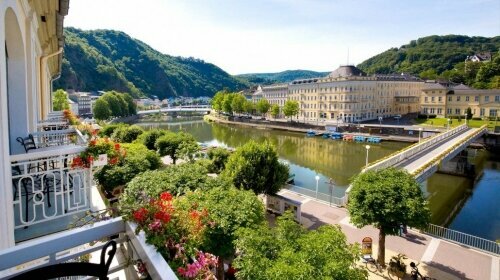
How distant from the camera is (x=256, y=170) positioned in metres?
17.8

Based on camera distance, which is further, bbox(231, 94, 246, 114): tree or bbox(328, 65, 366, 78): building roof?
bbox(231, 94, 246, 114): tree

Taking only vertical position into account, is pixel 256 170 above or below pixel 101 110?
below

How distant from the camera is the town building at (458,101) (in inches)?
2329

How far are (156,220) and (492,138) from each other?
56.6 metres

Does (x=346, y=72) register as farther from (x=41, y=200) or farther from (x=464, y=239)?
(x=41, y=200)

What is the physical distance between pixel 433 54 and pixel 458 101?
205ft

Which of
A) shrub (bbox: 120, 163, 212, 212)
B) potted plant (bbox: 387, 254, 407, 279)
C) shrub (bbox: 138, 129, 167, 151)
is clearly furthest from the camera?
shrub (bbox: 138, 129, 167, 151)

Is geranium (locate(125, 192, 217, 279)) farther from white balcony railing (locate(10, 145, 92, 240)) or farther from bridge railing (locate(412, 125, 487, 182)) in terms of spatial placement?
bridge railing (locate(412, 125, 487, 182))

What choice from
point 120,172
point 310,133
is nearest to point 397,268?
point 120,172

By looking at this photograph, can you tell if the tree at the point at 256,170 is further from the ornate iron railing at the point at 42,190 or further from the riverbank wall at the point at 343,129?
the riverbank wall at the point at 343,129

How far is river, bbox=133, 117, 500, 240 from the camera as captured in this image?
2100 centimetres

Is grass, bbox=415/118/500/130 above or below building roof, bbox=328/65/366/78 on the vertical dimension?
below

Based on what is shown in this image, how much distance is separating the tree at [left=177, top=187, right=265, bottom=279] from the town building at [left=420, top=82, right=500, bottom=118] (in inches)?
2670

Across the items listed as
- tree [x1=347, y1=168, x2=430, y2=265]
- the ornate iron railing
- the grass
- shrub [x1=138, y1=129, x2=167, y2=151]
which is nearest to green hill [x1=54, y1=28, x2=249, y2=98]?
shrub [x1=138, y1=129, x2=167, y2=151]
